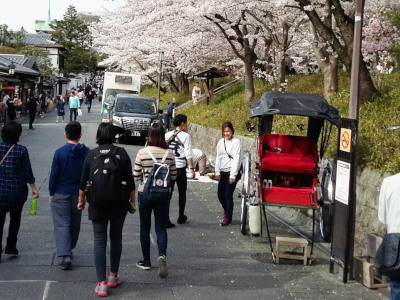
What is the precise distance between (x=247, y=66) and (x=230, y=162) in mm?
13802

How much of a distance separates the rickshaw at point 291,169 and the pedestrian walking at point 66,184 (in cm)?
287

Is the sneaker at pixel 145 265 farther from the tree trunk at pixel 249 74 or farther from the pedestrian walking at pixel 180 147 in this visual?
the tree trunk at pixel 249 74

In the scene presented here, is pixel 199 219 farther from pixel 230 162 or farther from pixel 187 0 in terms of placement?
pixel 187 0

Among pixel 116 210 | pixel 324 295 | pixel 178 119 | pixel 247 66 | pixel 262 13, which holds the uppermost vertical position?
pixel 262 13

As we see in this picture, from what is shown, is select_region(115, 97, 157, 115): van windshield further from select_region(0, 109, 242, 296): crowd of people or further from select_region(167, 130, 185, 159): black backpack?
select_region(0, 109, 242, 296): crowd of people

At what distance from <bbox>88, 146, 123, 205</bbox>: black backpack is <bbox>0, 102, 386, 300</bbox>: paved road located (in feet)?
3.26

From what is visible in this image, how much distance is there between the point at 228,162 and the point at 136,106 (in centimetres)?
1665

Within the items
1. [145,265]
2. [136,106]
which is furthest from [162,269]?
[136,106]

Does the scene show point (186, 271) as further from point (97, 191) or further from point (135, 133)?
point (135, 133)

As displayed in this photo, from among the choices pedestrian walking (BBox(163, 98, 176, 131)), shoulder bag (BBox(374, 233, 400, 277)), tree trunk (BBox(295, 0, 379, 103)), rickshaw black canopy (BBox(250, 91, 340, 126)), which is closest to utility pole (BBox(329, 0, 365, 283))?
rickshaw black canopy (BBox(250, 91, 340, 126))

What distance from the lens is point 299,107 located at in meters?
8.48

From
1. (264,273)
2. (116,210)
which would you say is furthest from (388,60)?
(116,210)

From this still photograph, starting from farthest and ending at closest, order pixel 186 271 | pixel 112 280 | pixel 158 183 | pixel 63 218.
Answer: pixel 186 271, pixel 63 218, pixel 158 183, pixel 112 280

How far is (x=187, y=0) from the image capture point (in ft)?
66.0
